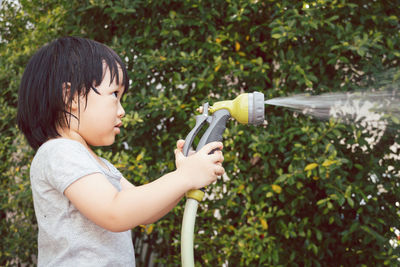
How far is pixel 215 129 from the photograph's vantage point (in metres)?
1.13

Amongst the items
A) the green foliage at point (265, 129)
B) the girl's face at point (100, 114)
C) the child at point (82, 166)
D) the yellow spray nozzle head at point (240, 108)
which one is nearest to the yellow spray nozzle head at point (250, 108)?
the yellow spray nozzle head at point (240, 108)

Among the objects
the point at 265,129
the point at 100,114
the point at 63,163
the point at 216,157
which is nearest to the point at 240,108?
the point at 216,157

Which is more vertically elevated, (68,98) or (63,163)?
(68,98)

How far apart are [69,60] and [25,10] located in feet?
6.19

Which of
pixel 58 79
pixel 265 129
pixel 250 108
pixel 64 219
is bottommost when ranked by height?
pixel 265 129

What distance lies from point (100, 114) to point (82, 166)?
176 millimetres

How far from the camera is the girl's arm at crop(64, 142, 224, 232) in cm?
100

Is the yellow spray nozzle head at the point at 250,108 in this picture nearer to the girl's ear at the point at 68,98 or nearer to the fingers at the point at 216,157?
the fingers at the point at 216,157

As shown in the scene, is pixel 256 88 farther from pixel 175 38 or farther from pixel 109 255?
pixel 109 255

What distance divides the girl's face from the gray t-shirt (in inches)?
2.3

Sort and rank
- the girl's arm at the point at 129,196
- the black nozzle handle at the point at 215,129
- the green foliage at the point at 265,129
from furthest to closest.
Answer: the green foliage at the point at 265,129 → the black nozzle handle at the point at 215,129 → the girl's arm at the point at 129,196

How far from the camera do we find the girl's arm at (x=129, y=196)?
1002 mm

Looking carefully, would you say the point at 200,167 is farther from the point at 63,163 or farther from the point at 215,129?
the point at 63,163

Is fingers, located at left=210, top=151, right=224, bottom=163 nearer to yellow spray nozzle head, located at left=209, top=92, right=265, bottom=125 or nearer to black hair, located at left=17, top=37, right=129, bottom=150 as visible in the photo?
yellow spray nozzle head, located at left=209, top=92, right=265, bottom=125
